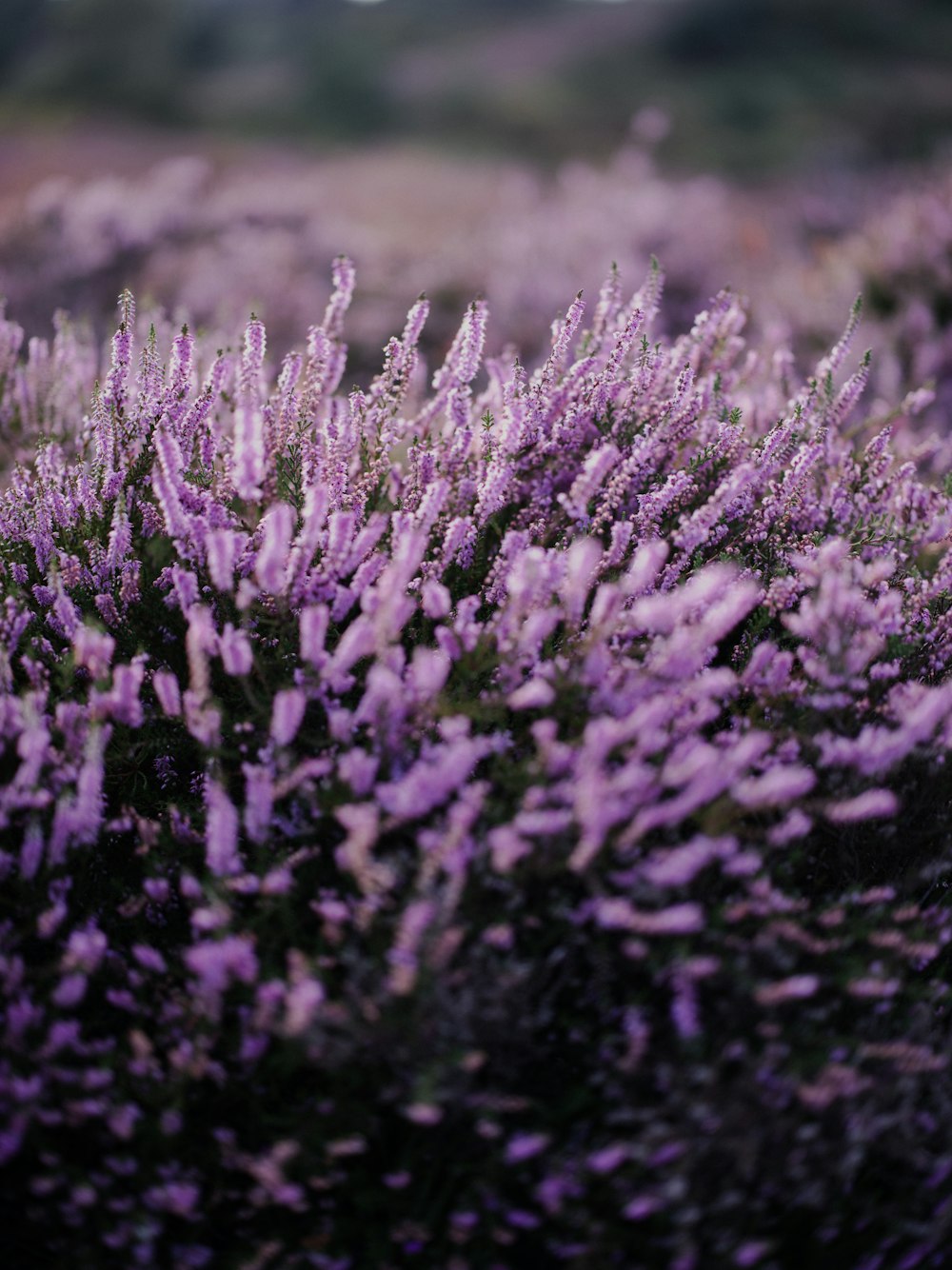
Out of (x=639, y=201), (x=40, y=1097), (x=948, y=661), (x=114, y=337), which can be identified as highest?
(x=639, y=201)

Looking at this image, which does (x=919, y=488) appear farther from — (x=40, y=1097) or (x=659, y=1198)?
→ (x=40, y=1097)

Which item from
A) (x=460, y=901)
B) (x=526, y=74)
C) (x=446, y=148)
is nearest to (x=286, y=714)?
(x=460, y=901)

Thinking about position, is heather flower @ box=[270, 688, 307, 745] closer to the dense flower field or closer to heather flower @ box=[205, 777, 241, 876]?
the dense flower field

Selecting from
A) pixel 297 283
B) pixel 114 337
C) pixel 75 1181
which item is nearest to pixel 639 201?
pixel 297 283

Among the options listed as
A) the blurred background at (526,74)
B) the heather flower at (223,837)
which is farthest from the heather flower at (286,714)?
the blurred background at (526,74)

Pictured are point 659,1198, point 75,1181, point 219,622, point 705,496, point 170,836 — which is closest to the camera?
point 659,1198

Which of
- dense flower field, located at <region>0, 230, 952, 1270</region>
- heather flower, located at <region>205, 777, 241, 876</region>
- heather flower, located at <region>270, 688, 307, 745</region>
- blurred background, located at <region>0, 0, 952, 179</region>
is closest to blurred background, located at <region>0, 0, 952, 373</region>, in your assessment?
blurred background, located at <region>0, 0, 952, 179</region>
